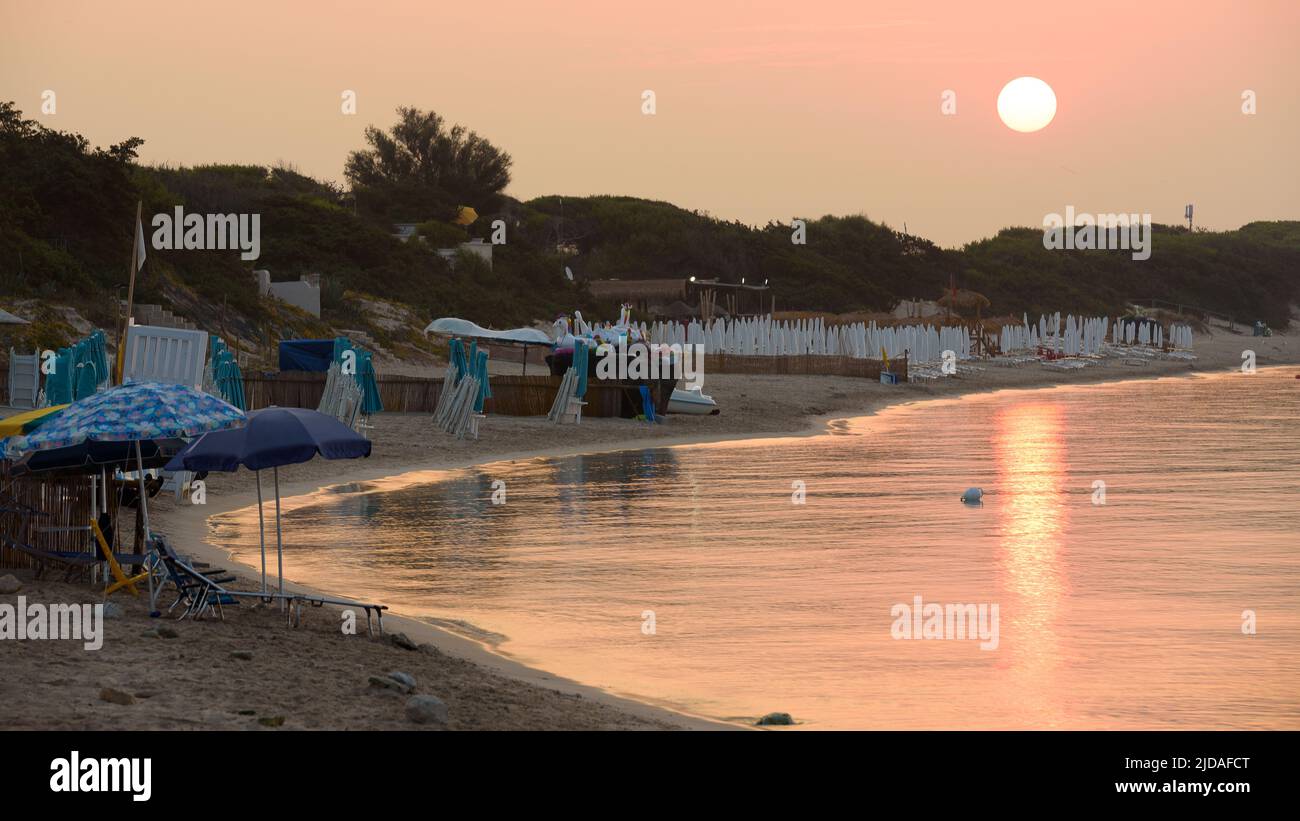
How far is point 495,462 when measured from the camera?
26188 mm

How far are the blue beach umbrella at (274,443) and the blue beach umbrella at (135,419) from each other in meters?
0.16

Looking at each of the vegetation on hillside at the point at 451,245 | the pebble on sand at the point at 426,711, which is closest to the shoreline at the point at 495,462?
the pebble on sand at the point at 426,711

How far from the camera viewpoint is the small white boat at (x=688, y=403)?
35.6m

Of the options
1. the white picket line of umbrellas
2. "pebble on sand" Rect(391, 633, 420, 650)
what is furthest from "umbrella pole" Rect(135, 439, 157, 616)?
the white picket line of umbrellas

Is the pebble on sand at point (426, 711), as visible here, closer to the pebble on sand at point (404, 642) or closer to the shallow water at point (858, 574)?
the shallow water at point (858, 574)

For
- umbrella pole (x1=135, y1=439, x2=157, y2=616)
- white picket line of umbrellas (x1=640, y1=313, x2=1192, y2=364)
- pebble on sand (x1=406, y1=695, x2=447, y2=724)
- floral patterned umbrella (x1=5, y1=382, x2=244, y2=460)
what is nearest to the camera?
pebble on sand (x1=406, y1=695, x2=447, y2=724)

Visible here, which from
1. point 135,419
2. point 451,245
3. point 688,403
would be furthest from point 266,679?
point 451,245

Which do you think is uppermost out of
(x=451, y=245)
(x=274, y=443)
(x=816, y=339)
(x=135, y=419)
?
(x=451, y=245)

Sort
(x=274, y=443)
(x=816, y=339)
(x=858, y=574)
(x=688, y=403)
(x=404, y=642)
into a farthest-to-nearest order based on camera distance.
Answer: (x=816, y=339) → (x=688, y=403) → (x=858, y=574) → (x=274, y=443) → (x=404, y=642)

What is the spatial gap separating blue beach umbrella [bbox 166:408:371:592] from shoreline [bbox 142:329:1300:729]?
1445 mm

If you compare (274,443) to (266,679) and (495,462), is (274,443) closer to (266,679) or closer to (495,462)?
(266,679)

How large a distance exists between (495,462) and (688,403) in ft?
33.7

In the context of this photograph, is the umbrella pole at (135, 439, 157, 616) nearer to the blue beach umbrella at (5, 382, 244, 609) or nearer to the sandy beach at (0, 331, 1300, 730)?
the blue beach umbrella at (5, 382, 244, 609)

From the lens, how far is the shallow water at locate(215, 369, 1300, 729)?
32.3 feet
